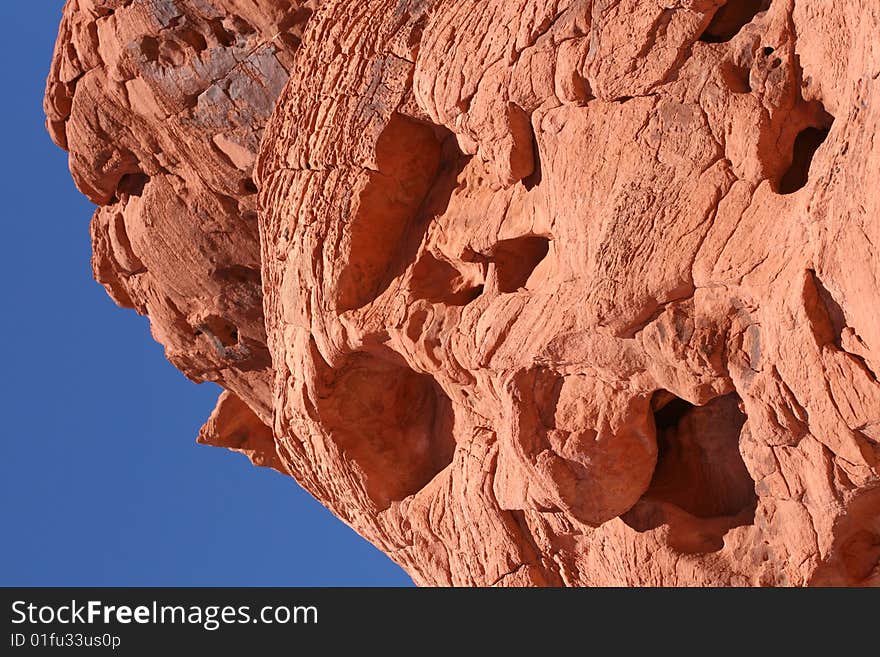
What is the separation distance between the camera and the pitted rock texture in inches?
217

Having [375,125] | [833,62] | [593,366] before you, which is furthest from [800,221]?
[375,125]

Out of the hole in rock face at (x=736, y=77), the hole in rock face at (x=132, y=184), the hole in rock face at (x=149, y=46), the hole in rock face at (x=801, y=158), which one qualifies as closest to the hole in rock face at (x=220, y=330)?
the hole in rock face at (x=132, y=184)

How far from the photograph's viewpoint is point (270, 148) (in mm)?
8875

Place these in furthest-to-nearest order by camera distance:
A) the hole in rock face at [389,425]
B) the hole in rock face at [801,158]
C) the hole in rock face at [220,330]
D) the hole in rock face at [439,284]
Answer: the hole in rock face at [220,330]
the hole in rock face at [389,425]
the hole in rock face at [439,284]
the hole in rock face at [801,158]

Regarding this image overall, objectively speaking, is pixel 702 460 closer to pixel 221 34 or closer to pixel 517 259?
pixel 517 259

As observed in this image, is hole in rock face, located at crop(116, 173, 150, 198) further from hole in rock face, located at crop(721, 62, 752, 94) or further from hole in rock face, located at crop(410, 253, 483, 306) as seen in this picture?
hole in rock face, located at crop(721, 62, 752, 94)

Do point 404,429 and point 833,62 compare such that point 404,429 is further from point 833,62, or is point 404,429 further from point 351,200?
point 833,62

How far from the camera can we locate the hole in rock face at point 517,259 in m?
7.43

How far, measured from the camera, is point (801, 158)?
5.84 meters

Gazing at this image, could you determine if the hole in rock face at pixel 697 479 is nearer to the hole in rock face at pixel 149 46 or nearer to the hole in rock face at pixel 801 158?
the hole in rock face at pixel 801 158

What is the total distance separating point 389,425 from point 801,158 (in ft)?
13.6

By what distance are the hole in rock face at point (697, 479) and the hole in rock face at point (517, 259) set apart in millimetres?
1236

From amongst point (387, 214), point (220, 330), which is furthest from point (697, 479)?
point (220, 330)

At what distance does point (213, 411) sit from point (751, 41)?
7.12 metres
